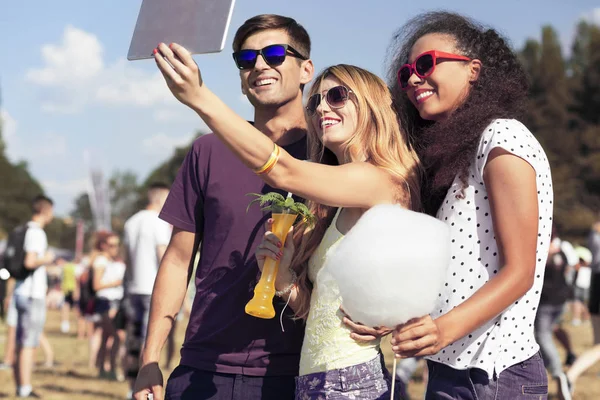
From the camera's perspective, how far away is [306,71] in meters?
3.30

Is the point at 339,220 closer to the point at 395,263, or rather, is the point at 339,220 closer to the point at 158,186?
the point at 395,263

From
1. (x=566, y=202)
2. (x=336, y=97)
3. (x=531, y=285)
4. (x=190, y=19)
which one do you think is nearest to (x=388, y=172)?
(x=336, y=97)

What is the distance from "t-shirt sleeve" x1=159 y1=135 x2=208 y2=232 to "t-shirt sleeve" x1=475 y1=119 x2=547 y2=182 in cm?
127

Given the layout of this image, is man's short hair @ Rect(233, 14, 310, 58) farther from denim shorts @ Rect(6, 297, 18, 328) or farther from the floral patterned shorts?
denim shorts @ Rect(6, 297, 18, 328)

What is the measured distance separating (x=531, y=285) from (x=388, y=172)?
22.3 inches

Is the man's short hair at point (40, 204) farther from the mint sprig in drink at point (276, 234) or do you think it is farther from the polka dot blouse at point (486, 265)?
the polka dot blouse at point (486, 265)

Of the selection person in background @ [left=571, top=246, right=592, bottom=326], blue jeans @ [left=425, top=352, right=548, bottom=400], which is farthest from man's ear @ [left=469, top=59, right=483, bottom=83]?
person in background @ [left=571, top=246, right=592, bottom=326]

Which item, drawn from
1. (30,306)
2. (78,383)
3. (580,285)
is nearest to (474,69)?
(30,306)

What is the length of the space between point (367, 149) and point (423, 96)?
26 cm

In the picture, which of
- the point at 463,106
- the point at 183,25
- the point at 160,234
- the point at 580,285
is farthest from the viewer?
the point at 580,285

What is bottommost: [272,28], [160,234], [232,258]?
[232,258]

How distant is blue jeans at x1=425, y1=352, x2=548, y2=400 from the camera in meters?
2.18

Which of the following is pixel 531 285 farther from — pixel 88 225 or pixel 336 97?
pixel 88 225

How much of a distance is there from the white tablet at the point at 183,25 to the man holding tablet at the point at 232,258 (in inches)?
32.0
